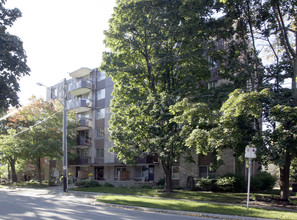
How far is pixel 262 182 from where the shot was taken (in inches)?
883

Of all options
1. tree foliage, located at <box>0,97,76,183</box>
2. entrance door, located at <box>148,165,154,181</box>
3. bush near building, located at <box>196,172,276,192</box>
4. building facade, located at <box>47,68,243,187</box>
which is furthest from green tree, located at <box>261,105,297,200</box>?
tree foliage, located at <box>0,97,76,183</box>

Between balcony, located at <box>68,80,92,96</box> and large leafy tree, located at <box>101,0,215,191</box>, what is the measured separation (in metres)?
17.5

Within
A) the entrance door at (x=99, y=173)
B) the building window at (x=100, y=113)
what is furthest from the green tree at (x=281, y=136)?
the entrance door at (x=99, y=173)

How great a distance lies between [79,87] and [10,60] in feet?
86.0

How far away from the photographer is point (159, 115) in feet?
58.8

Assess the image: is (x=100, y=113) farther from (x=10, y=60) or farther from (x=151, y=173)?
(x=10, y=60)

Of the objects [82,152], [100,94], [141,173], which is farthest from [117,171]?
[100,94]

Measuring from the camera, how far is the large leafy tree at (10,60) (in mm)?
12539

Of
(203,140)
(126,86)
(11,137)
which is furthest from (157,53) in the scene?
(11,137)

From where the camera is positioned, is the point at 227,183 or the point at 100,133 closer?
the point at 227,183

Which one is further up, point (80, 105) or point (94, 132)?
point (80, 105)

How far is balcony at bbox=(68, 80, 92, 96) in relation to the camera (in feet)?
127

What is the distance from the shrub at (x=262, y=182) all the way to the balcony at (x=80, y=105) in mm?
23493

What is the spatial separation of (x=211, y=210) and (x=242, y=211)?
4.25ft
